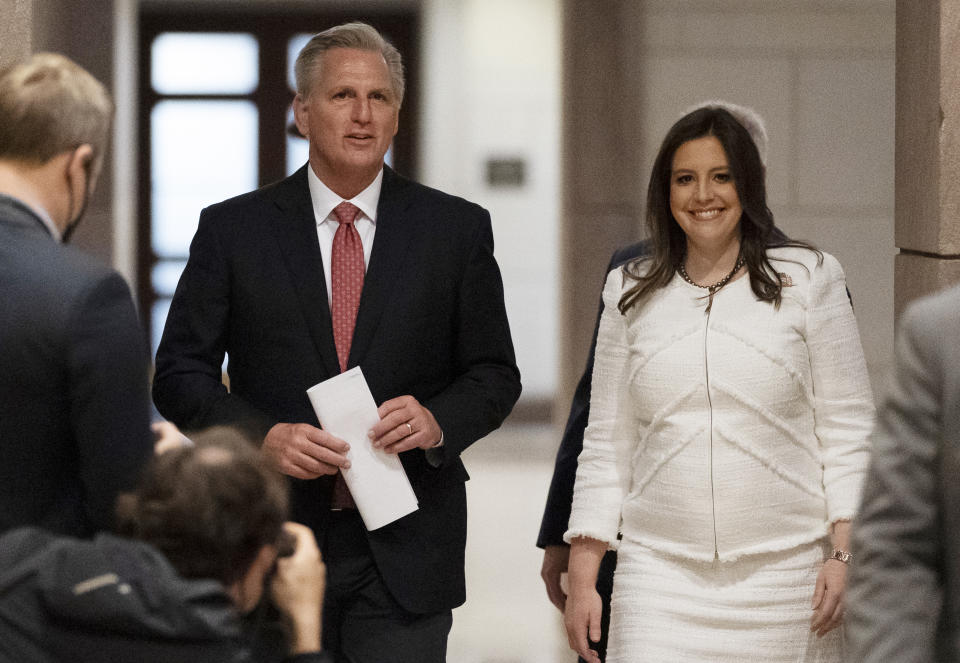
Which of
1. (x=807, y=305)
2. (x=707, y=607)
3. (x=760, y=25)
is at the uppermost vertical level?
(x=760, y=25)

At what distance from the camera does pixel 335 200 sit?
3619 mm

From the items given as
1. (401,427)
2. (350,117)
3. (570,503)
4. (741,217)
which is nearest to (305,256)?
(350,117)

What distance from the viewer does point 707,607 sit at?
315 cm

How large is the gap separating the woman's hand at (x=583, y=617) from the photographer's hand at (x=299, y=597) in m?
1.22

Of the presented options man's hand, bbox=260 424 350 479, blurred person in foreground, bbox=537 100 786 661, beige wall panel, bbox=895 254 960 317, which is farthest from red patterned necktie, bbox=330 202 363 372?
beige wall panel, bbox=895 254 960 317

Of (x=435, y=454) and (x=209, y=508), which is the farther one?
(x=435, y=454)

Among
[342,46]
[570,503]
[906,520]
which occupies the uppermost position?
[342,46]

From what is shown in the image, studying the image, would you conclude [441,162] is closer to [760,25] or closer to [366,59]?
[760,25]

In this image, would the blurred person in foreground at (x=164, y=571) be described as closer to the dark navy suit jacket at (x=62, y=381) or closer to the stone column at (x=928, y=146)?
the dark navy suit jacket at (x=62, y=381)

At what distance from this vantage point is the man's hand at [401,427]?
131 inches

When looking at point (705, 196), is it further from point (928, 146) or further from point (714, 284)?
point (928, 146)

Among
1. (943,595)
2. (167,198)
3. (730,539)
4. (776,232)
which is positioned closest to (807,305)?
(776,232)

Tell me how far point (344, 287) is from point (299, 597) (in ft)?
4.72

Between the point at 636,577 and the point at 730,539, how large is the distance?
0.74ft
